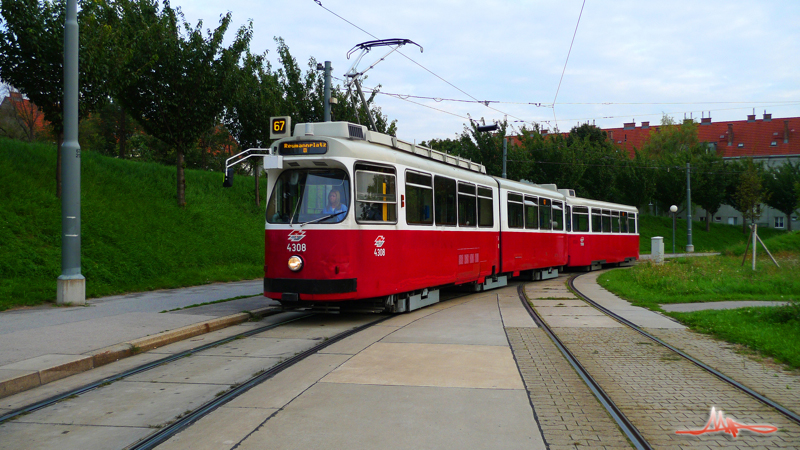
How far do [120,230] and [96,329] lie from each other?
986cm

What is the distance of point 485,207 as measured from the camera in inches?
628

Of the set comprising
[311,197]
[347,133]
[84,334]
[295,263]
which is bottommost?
[84,334]

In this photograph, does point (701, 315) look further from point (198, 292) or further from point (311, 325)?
point (198, 292)

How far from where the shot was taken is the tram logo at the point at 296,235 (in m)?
10.3

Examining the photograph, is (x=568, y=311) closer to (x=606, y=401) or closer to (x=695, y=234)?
(x=606, y=401)

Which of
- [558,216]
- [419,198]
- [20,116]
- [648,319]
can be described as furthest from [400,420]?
[20,116]

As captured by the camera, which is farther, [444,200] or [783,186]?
[783,186]

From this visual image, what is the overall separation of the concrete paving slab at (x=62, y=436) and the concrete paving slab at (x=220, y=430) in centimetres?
34

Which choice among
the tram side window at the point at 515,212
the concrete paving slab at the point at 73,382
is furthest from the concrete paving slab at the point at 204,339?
the tram side window at the point at 515,212

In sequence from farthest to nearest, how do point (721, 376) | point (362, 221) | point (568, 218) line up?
point (568, 218) < point (362, 221) < point (721, 376)

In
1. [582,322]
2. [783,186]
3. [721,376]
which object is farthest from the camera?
[783,186]

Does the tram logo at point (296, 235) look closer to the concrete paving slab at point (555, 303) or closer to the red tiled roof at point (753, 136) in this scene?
the concrete paving slab at point (555, 303)

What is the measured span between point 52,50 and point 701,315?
14849 mm

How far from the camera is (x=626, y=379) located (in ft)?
21.7
